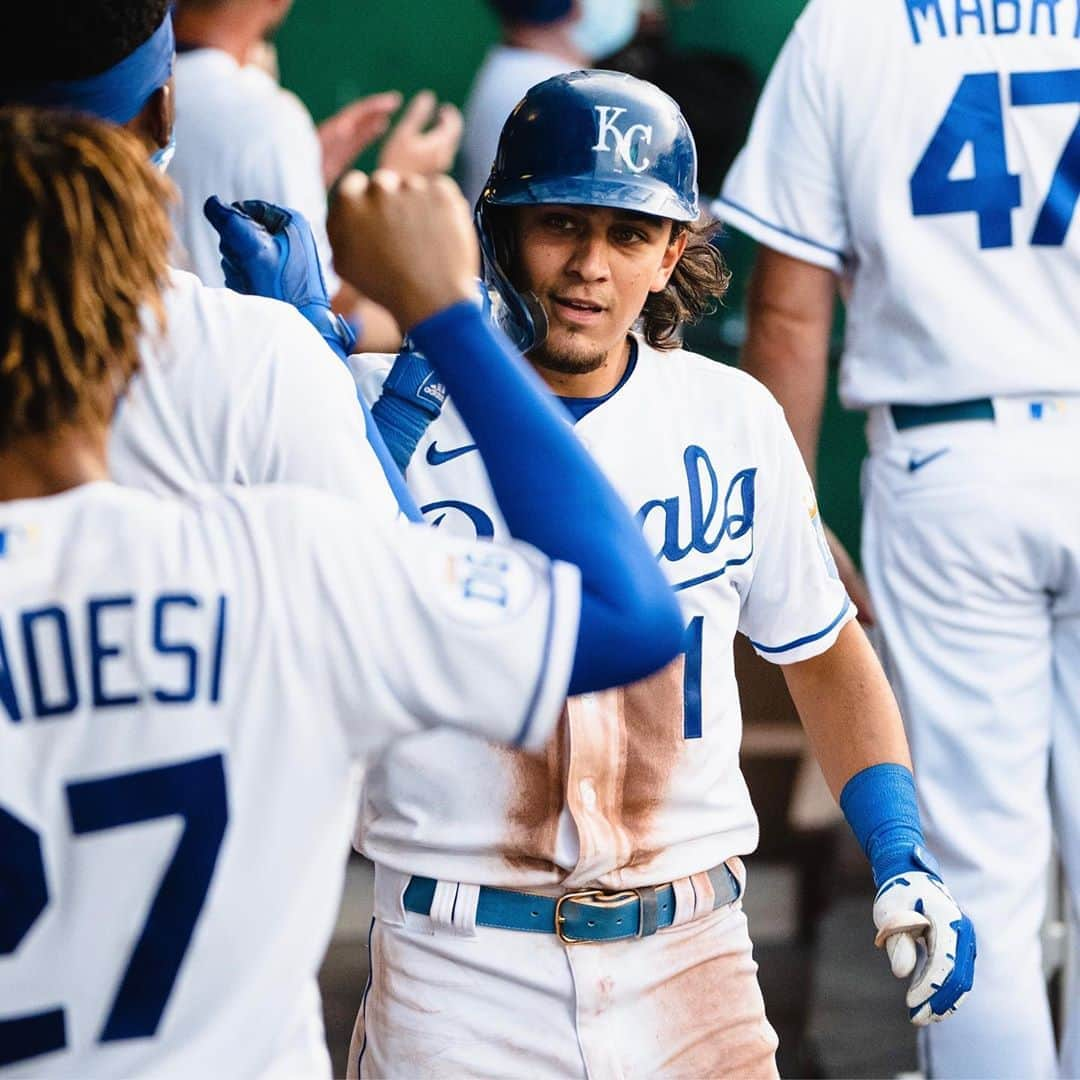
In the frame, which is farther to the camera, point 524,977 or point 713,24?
point 713,24

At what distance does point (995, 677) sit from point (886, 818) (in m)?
0.97

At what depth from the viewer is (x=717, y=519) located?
8.95 ft

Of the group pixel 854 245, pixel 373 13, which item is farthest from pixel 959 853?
pixel 373 13

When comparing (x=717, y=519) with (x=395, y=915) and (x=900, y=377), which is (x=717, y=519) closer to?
(x=395, y=915)

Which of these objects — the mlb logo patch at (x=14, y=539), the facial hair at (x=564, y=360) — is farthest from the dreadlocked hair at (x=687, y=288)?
the mlb logo patch at (x=14, y=539)

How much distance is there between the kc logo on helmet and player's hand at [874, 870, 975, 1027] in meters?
1.10

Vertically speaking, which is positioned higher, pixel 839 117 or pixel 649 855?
pixel 839 117

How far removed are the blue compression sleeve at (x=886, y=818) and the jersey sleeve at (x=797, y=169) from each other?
1353 millimetres

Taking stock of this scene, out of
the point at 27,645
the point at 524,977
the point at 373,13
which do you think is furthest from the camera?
the point at 373,13

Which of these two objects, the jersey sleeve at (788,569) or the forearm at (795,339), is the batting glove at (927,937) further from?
the forearm at (795,339)

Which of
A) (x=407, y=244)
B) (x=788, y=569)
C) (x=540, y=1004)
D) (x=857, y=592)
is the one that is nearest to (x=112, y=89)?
(x=407, y=244)

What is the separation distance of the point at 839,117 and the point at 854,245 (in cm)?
25

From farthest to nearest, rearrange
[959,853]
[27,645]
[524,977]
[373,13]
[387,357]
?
1. [373,13]
2. [959,853]
3. [387,357]
4. [524,977]
5. [27,645]

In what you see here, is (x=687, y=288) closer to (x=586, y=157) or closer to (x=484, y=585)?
(x=586, y=157)
